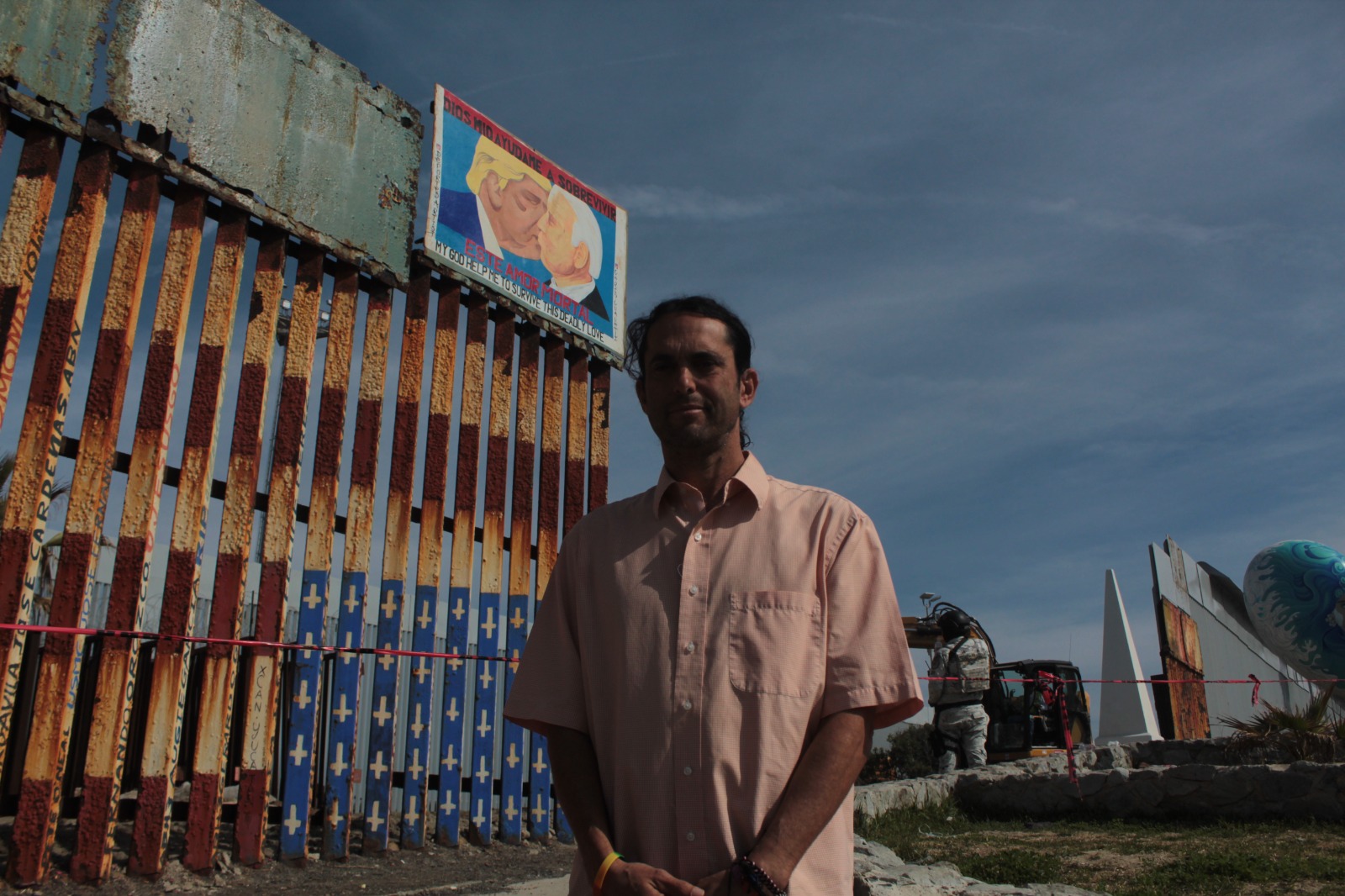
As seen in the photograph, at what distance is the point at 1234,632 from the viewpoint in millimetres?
19203

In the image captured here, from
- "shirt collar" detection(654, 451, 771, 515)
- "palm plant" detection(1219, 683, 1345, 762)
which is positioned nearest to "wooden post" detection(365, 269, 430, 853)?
"shirt collar" detection(654, 451, 771, 515)

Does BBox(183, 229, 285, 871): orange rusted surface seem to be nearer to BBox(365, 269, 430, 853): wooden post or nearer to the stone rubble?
BBox(365, 269, 430, 853): wooden post

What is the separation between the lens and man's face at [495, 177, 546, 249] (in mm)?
7770

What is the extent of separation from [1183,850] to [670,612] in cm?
604

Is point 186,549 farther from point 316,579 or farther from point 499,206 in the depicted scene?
point 499,206

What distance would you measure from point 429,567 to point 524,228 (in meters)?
2.99

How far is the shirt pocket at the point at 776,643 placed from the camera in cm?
167

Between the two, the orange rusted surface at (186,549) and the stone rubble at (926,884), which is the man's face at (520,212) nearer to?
the orange rusted surface at (186,549)

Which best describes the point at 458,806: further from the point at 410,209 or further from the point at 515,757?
the point at 410,209

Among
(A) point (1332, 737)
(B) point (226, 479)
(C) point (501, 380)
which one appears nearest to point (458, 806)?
(B) point (226, 479)

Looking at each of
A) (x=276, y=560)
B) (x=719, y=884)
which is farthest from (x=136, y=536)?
(x=719, y=884)

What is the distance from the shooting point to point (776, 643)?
168 cm

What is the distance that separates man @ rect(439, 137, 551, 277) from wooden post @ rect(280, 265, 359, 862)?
112cm

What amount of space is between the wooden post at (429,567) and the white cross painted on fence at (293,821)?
806mm
